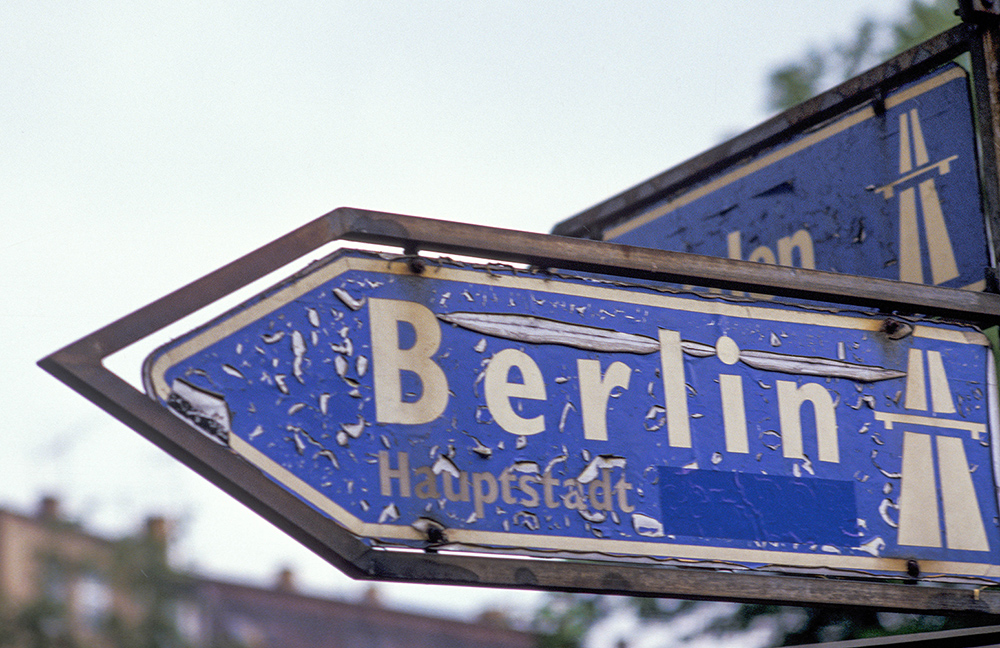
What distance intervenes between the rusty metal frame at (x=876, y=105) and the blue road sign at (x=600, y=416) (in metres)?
0.46

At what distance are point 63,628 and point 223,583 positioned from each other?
2.75 meters

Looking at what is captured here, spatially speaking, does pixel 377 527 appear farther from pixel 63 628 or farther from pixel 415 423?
pixel 63 628

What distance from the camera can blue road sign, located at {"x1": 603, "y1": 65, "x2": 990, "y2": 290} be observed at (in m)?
2.86

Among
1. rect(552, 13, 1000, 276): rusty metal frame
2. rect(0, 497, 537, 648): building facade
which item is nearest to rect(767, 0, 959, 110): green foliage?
rect(552, 13, 1000, 276): rusty metal frame

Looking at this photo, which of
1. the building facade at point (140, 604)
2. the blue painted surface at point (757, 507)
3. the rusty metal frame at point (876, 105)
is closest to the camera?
the blue painted surface at point (757, 507)

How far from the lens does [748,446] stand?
2.35 meters

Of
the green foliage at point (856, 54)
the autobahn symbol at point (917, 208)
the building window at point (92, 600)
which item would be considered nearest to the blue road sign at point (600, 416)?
the autobahn symbol at point (917, 208)

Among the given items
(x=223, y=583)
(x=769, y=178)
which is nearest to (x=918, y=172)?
(x=769, y=178)

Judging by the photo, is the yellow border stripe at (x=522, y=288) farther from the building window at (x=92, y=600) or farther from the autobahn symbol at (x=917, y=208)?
the building window at (x=92, y=600)

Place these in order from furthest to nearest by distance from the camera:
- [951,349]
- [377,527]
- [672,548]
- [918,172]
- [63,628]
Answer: [63,628], [918,172], [951,349], [672,548], [377,527]

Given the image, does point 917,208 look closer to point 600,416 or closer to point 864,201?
point 864,201

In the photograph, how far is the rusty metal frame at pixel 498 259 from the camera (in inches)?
74.8

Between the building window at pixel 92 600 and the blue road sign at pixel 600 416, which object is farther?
the building window at pixel 92 600

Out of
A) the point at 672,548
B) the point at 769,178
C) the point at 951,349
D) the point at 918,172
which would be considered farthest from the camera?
the point at 769,178
